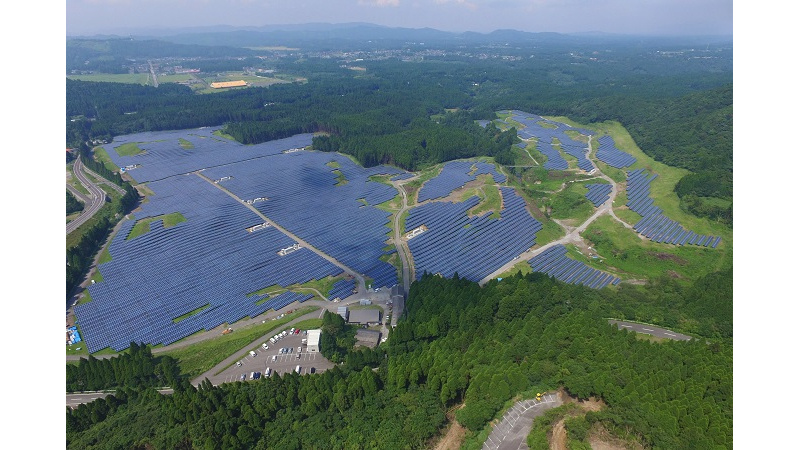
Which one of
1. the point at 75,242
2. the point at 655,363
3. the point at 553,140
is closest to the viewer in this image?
the point at 655,363

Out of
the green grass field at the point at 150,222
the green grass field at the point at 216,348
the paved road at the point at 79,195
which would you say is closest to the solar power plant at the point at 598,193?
the green grass field at the point at 216,348

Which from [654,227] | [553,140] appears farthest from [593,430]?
[553,140]

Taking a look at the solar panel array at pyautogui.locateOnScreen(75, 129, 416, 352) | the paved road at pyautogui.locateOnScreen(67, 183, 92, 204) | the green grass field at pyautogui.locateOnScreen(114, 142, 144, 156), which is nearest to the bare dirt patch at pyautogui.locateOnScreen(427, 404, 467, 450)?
the solar panel array at pyautogui.locateOnScreen(75, 129, 416, 352)

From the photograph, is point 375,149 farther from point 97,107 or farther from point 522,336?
point 97,107

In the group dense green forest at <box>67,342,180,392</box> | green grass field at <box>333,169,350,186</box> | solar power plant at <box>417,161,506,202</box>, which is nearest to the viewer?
dense green forest at <box>67,342,180,392</box>

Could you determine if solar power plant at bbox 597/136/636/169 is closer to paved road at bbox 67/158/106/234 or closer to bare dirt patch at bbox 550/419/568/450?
bare dirt patch at bbox 550/419/568/450

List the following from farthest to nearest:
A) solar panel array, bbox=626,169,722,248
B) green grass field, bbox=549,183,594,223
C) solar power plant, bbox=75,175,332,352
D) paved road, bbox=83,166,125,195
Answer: paved road, bbox=83,166,125,195, green grass field, bbox=549,183,594,223, solar panel array, bbox=626,169,722,248, solar power plant, bbox=75,175,332,352

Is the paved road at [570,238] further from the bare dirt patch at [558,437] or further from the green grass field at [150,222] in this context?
the green grass field at [150,222]
